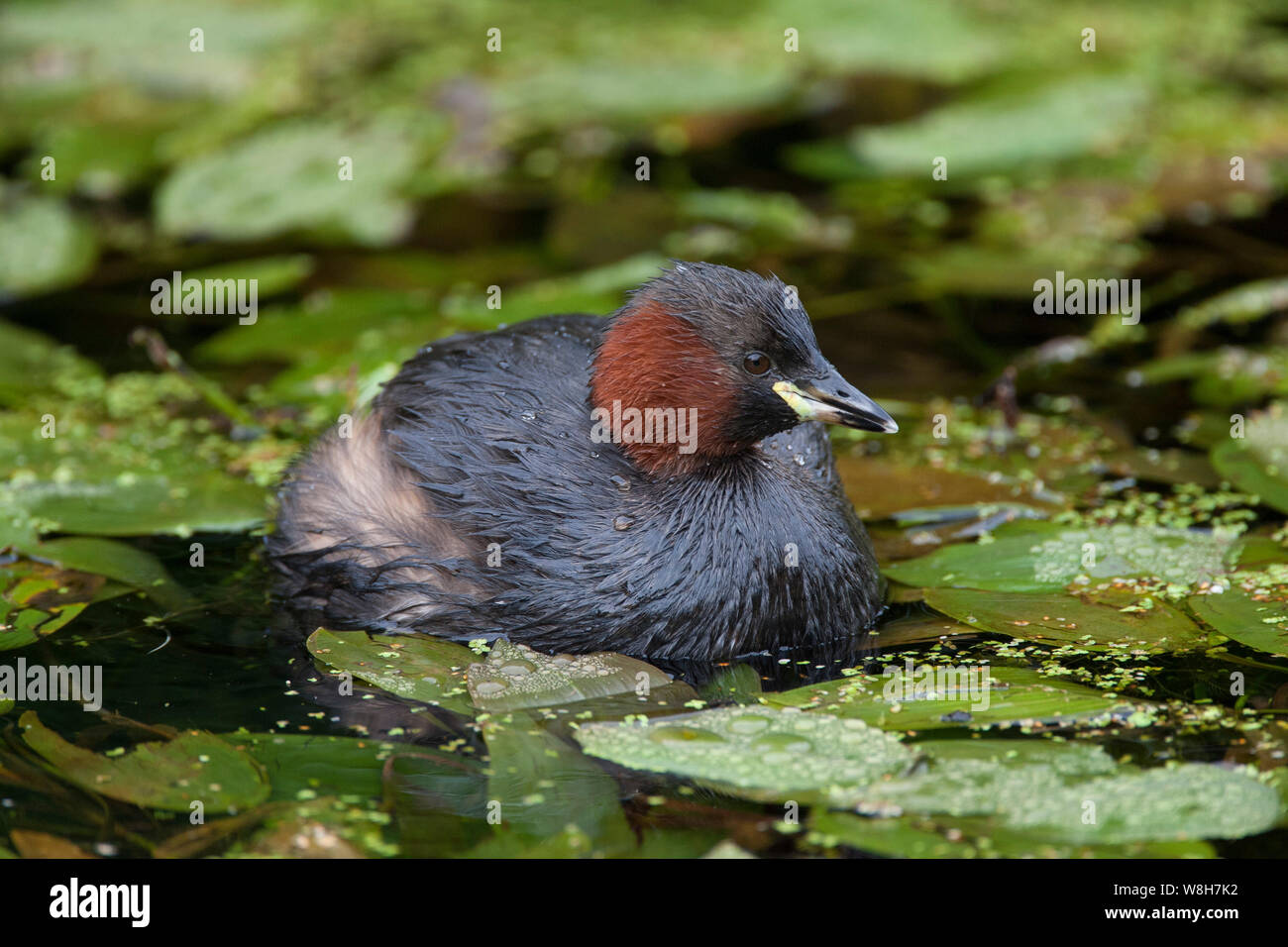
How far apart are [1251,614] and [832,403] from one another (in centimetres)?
166

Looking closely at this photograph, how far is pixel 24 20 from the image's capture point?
1235 cm

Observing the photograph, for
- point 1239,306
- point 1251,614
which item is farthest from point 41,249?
point 1251,614

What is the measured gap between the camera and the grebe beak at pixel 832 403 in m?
5.34

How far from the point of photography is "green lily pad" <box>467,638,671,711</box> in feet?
16.2

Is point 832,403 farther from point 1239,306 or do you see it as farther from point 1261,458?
point 1239,306

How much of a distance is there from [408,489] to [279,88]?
7.20 m

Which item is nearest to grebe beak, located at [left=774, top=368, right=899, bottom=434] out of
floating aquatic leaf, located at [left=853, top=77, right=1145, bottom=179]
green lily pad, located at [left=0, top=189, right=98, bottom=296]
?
floating aquatic leaf, located at [left=853, top=77, right=1145, bottom=179]

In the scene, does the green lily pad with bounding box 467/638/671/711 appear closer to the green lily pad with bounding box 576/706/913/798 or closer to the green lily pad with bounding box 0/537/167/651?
the green lily pad with bounding box 576/706/913/798

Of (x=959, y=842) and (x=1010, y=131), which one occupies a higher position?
(x=1010, y=131)

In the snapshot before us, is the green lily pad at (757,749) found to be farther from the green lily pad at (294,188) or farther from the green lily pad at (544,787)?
the green lily pad at (294,188)

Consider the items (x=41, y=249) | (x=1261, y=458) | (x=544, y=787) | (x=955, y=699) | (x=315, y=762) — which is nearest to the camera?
(x=544, y=787)

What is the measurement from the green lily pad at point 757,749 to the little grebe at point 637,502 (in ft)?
2.13

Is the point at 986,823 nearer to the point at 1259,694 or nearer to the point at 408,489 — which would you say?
the point at 1259,694

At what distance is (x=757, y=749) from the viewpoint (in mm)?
4539
